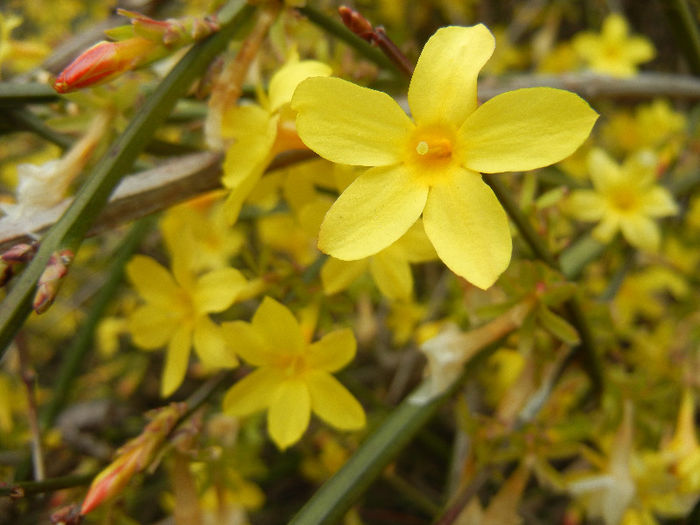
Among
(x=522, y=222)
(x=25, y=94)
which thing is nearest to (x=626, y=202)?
(x=522, y=222)

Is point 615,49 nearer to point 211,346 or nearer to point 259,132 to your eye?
point 259,132

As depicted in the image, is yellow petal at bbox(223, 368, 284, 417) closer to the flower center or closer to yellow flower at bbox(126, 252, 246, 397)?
yellow flower at bbox(126, 252, 246, 397)

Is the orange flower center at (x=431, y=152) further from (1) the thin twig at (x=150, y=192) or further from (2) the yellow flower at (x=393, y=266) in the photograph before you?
(1) the thin twig at (x=150, y=192)

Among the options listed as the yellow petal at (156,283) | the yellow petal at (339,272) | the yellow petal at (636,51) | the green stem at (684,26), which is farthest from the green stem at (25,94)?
the yellow petal at (636,51)

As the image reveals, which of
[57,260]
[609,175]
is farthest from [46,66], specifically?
[609,175]

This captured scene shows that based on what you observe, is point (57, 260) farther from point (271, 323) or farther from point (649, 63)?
point (649, 63)

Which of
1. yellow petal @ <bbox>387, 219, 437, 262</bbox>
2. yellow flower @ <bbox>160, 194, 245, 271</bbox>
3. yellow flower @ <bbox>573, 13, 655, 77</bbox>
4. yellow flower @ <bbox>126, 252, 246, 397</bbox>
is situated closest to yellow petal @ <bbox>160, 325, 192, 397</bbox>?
yellow flower @ <bbox>126, 252, 246, 397</bbox>
